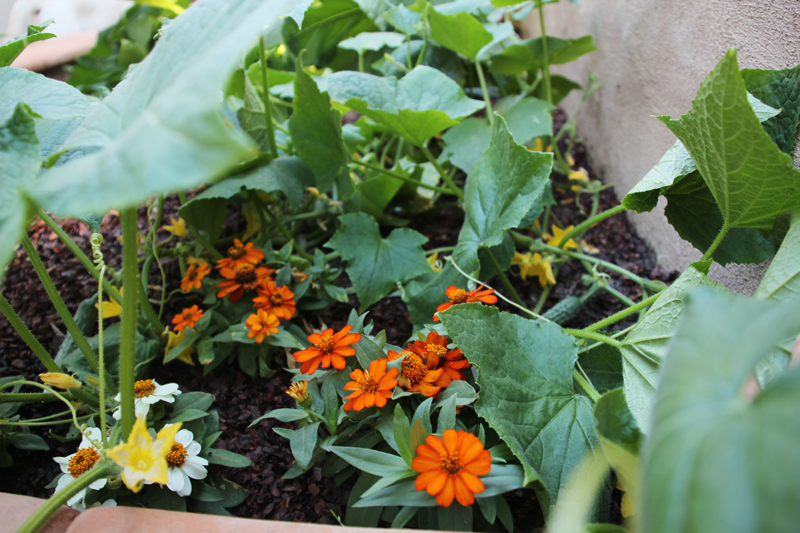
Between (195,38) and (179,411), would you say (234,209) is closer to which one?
(179,411)

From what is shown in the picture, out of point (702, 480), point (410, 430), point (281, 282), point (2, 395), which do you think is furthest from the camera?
point (281, 282)

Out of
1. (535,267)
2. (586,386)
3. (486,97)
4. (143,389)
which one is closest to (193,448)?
(143,389)

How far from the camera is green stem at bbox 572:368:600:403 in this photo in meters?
0.67

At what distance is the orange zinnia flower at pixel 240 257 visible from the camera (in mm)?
954

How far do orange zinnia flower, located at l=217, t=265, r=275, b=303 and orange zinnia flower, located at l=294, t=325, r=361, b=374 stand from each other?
0.79 feet

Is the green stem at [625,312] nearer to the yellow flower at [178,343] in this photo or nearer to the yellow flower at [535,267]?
the yellow flower at [535,267]

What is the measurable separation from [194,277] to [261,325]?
0.80 ft

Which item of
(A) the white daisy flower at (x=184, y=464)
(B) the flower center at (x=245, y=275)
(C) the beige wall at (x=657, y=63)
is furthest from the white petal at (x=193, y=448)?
(C) the beige wall at (x=657, y=63)

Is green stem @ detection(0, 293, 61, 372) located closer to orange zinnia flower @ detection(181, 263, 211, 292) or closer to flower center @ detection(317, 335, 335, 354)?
orange zinnia flower @ detection(181, 263, 211, 292)

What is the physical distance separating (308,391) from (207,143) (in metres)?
0.50

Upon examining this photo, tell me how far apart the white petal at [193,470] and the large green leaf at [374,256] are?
40cm

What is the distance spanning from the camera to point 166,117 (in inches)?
13.2

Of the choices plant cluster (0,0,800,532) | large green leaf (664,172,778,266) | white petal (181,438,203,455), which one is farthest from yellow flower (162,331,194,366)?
large green leaf (664,172,778,266)

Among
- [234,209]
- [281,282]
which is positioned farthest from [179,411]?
[234,209]
